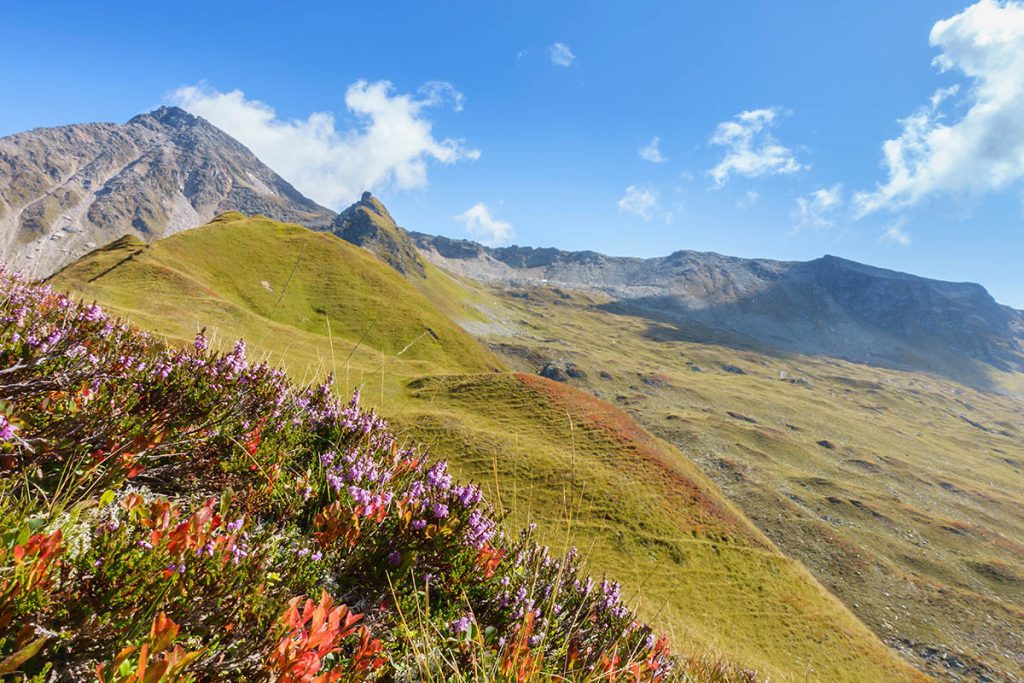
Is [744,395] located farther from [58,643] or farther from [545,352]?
[58,643]

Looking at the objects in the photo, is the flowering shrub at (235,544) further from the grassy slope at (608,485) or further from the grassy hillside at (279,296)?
the grassy hillside at (279,296)

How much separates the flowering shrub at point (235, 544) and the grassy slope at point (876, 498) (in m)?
59.5

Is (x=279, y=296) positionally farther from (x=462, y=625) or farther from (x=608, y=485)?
(x=462, y=625)

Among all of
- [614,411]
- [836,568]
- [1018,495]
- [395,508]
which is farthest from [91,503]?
[1018,495]

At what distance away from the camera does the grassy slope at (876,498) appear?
52781 millimetres

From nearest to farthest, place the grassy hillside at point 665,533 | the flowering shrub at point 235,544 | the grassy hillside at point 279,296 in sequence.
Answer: the flowering shrub at point 235,544 < the grassy hillside at point 665,533 < the grassy hillside at point 279,296

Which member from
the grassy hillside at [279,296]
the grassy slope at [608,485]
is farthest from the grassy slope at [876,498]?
the grassy hillside at [279,296]

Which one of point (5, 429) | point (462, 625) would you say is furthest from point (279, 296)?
point (462, 625)

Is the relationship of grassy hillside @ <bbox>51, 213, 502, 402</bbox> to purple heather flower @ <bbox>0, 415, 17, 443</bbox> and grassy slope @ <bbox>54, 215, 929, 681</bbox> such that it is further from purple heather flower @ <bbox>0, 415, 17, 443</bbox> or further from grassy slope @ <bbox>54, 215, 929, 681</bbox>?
purple heather flower @ <bbox>0, 415, 17, 443</bbox>

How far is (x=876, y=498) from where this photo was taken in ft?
309

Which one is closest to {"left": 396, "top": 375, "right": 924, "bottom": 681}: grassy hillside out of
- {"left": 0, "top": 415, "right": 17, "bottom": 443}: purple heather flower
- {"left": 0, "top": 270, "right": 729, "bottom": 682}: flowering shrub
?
{"left": 0, "top": 270, "right": 729, "bottom": 682}: flowering shrub

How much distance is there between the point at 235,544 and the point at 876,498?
120m

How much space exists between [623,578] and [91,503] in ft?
74.4

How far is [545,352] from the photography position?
181 m
